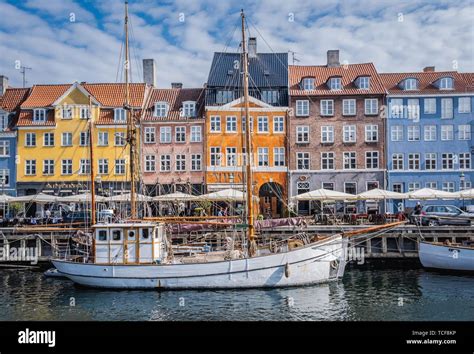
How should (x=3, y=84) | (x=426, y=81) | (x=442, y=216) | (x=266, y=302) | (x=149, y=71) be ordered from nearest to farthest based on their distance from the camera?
(x=266, y=302)
(x=442, y=216)
(x=426, y=81)
(x=149, y=71)
(x=3, y=84)

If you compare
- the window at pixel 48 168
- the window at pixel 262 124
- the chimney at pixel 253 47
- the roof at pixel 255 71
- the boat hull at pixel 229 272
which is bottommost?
the boat hull at pixel 229 272

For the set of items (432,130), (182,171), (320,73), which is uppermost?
(320,73)

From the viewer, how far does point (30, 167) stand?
39.7 meters

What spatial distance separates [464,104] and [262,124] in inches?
630

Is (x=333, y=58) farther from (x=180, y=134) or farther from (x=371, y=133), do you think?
(x=180, y=134)

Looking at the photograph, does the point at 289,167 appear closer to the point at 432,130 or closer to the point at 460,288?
the point at 432,130

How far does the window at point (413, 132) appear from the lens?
39.8 meters

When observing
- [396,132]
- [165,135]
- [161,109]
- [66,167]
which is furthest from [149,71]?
[396,132]

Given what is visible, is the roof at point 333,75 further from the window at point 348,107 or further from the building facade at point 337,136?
the window at point 348,107

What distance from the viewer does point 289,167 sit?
3919cm

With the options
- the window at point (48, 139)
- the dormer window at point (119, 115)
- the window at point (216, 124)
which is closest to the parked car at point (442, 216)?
the window at point (216, 124)

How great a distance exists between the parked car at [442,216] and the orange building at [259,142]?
11812 millimetres
